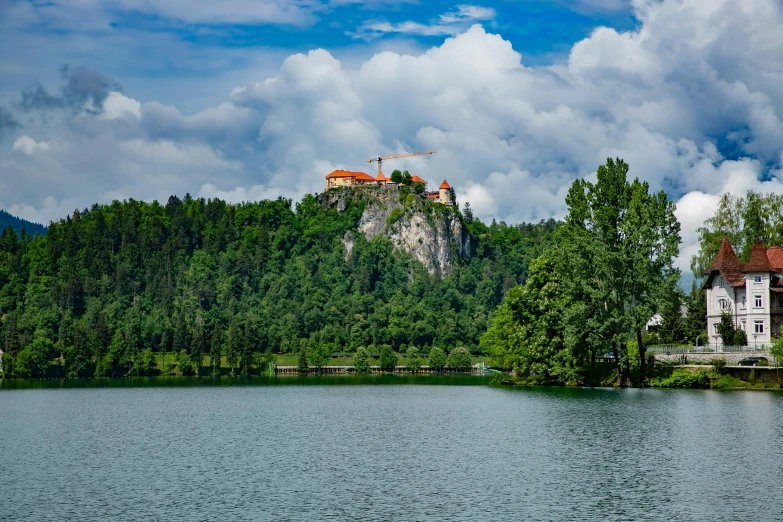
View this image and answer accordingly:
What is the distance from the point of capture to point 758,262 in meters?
100

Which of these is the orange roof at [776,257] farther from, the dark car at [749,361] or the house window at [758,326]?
the dark car at [749,361]

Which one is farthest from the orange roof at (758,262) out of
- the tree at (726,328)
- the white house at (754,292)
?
the tree at (726,328)

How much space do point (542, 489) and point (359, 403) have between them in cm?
5103

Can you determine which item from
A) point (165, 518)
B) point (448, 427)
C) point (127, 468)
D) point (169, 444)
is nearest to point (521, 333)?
point (448, 427)

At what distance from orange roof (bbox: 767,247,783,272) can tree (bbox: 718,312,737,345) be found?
24.6ft

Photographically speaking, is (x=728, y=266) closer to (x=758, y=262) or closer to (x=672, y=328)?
(x=758, y=262)

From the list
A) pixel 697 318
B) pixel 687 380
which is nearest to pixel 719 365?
pixel 687 380

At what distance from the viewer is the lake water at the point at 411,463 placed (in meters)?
34.2

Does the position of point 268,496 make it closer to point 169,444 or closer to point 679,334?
point 169,444

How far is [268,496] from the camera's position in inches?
1442

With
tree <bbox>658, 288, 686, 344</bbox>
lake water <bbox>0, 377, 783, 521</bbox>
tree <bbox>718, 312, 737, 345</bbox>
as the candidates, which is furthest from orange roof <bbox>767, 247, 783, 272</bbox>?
lake water <bbox>0, 377, 783, 521</bbox>

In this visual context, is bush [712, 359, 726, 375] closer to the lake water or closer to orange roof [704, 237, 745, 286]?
the lake water

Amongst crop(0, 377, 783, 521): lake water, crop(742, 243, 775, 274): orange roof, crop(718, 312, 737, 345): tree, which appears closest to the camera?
crop(0, 377, 783, 521): lake water

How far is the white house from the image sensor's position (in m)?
100
